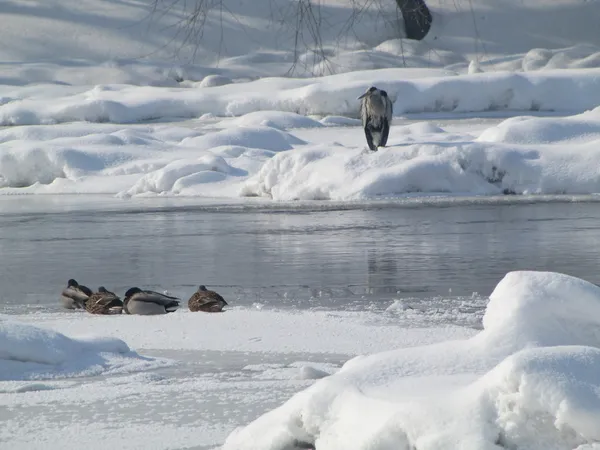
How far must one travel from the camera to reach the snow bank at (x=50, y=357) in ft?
19.8

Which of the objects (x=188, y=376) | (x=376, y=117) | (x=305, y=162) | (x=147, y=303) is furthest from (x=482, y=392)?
(x=376, y=117)

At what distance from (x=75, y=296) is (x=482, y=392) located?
5.55 m

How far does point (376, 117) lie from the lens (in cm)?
2230

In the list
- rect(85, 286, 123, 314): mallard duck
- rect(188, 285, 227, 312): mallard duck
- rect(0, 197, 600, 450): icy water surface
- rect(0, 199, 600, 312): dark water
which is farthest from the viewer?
rect(0, 199, 600, 312): dark water

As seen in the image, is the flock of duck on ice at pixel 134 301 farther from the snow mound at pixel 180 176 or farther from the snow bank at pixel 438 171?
the snow mound at pixel 180 176

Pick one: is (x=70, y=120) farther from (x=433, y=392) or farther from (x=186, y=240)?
(x=433, y=392)

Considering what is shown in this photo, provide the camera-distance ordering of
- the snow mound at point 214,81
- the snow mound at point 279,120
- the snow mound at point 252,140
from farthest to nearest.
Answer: the snow mound at point 214,81 → the snow mound at point 279,120 → the snow mound at point 252,140

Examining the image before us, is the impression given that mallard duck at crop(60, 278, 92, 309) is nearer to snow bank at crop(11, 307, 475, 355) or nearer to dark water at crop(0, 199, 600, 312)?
snow bank at crop(11, 307, 475, 355)

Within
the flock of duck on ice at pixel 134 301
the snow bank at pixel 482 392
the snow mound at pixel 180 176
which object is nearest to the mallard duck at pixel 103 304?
the flock of duck on ice at pixel 134 301

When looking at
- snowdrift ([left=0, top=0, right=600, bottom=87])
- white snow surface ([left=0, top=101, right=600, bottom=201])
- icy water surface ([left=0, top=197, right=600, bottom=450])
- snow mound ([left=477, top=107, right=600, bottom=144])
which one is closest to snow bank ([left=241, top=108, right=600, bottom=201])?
white snow surface ([left=0, top=101, right=600, bottom=201])

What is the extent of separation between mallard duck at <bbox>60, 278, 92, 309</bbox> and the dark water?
0.31m

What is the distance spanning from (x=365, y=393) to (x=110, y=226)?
12.0 m

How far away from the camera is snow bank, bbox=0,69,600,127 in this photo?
32.0 meters

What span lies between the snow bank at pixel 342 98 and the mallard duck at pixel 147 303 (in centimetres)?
2204
